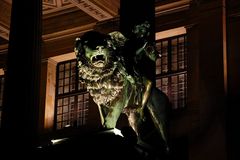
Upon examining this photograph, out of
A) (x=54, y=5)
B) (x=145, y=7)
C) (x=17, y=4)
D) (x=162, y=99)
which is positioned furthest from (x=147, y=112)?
(x=54, y=5)

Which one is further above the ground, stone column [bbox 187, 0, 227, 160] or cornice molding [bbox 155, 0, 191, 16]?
cornice molding [bbox 155, 0, 191, 16]

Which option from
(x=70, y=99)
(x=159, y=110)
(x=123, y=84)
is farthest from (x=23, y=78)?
(x=70, y=99)

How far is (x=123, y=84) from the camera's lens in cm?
1858

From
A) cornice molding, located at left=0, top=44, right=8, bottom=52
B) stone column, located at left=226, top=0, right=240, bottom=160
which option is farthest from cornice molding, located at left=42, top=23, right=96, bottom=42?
stone column, located at left=226, top=0, right=240, bottom=160

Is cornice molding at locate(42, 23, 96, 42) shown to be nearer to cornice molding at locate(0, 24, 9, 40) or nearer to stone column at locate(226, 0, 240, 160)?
cornice molding at locate(0, 24, 9, 40)

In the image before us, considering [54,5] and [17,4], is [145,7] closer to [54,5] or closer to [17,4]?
[17,4]

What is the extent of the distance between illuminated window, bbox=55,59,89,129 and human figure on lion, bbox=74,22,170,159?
2349 cm

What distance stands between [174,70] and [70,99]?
5.37 m

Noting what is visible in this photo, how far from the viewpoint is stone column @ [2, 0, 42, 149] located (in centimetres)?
2762

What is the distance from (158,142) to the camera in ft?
61.5

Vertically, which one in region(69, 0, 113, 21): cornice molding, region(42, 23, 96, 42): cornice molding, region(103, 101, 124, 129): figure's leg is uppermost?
region(69, 0, 113, 21): cornice molding

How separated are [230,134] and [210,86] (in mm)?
2126

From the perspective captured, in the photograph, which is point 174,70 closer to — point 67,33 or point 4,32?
point 67,33

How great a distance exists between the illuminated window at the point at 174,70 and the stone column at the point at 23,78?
9916 millimetres
